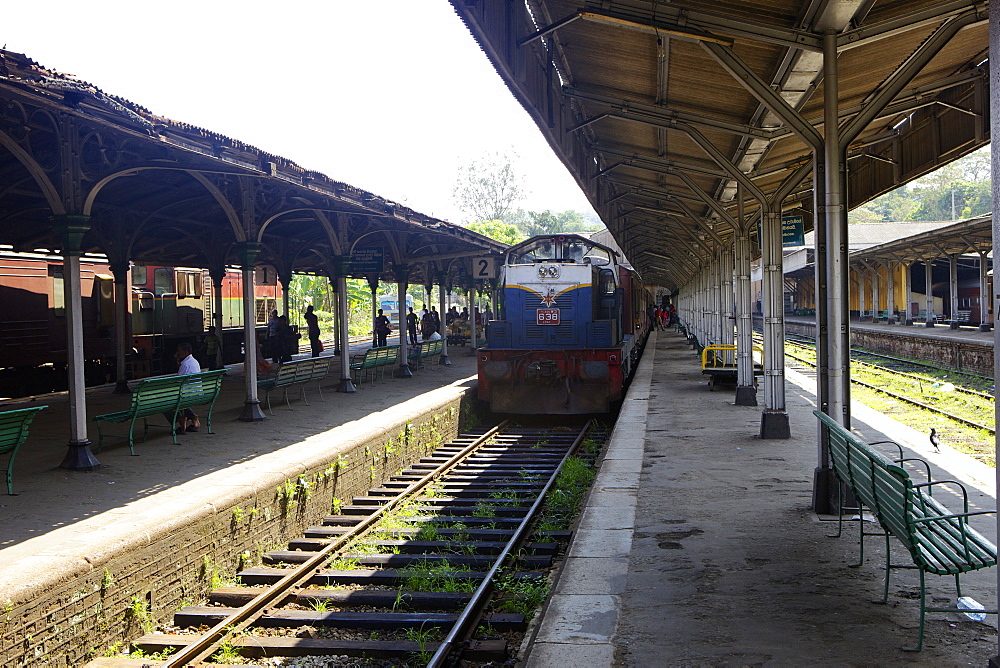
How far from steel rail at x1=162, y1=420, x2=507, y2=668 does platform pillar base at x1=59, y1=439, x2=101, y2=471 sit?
Answer: 2762mm

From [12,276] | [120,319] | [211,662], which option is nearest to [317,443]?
[211,662]

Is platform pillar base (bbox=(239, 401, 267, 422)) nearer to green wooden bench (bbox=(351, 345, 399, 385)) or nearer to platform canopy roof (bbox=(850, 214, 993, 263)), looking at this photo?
green wooden bench (bbox=(351, 345, 399, 385))

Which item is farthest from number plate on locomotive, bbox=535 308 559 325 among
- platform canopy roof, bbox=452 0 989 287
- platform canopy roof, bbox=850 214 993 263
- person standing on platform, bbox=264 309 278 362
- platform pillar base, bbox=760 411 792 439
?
platform canopy roof, bbox=850 214 993 263

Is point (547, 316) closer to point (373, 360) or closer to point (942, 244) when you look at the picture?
point (373, 360)

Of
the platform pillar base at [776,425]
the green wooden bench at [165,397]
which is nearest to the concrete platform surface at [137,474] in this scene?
the green wooden bench at [165,397]

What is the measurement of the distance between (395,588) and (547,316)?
9509 mm

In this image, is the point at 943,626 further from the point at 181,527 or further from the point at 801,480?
the point at 181,527

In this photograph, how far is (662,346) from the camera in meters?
35.6

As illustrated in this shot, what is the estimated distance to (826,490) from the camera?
7059 mm

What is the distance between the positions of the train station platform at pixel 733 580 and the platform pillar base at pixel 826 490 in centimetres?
12

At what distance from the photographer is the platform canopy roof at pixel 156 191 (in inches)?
303

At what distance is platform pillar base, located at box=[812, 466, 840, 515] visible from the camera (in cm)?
704

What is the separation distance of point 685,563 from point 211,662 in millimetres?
3351

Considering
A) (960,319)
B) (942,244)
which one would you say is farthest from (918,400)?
(960,319)
